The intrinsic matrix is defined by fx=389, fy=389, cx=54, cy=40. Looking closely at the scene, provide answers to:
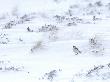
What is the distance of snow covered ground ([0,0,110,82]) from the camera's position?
8.05 meters

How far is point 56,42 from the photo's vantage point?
400 inches

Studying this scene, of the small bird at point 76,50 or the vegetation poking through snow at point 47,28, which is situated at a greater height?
the vegetation poking through snow at point 47,28

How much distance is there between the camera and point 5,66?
8.68m

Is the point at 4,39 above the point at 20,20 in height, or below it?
below

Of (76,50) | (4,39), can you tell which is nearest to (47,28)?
(4,39)

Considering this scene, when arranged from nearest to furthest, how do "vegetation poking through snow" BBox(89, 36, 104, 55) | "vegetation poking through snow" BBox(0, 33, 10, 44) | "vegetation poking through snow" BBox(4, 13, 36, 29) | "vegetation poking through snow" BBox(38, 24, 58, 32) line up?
"vegetation poking through snow" BBox(89, 36, 104, 55) → "vegetation poking through snow" BBox(0, 33, 10, 44) → "vegetation poking through snow" BBox(38, 24, 58, 32) → "vegetation poking through snow" BBox(4, 13, 36, 29)

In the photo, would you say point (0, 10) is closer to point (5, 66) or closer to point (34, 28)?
point (34, 28)

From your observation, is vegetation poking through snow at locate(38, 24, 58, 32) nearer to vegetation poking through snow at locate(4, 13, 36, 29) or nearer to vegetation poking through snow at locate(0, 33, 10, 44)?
vegetation poking through snow at locate(0, 33, 10, 44)

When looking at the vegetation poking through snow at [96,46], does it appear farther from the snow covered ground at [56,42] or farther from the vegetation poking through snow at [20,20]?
the vegetation poking through snow at [20,20]

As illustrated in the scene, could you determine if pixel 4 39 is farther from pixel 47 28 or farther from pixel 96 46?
pixel 96 46

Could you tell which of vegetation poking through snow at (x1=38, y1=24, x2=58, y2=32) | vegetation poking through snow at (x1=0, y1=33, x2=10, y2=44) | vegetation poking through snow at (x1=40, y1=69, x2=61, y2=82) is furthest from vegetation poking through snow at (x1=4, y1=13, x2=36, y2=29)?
vegetation poking through snow at (x1=40, y1=69, x2=61, y2=82)

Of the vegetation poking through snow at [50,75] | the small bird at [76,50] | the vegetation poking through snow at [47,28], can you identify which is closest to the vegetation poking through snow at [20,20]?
the vegetation poking through snow at [47,28]

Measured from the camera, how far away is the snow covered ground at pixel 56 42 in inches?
317

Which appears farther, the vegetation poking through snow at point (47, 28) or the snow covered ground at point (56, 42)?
the vegetation poking through snow at point (47, 28)
